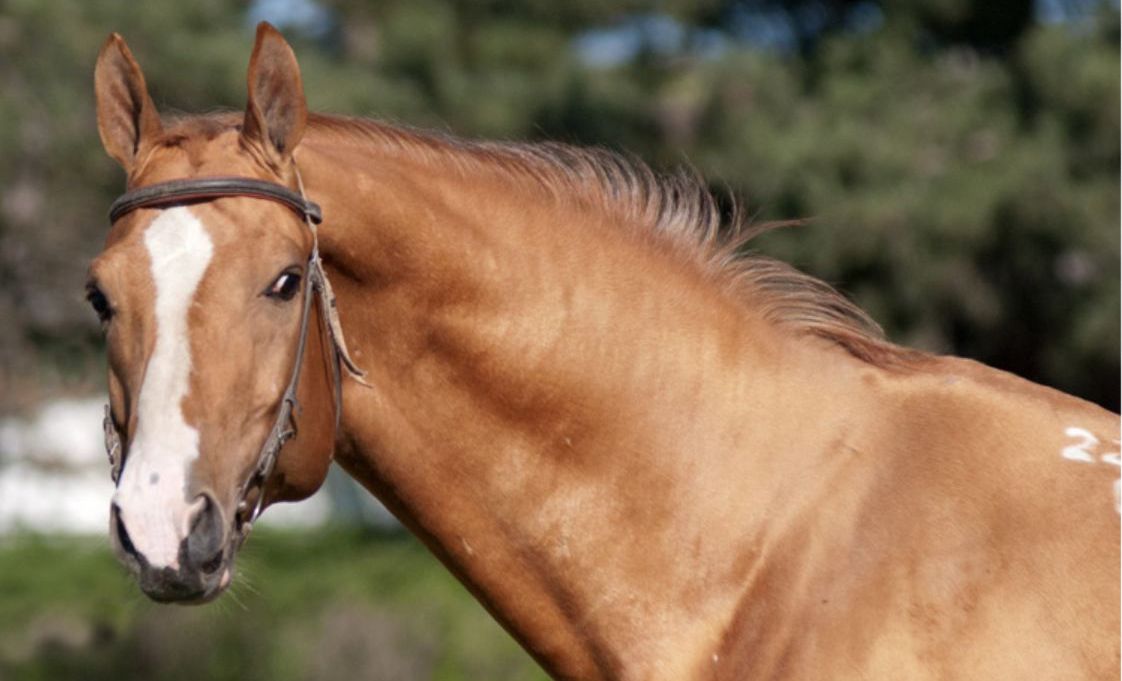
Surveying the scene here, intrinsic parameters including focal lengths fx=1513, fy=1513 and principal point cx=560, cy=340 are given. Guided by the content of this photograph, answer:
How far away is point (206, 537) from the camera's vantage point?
2783 millimetres

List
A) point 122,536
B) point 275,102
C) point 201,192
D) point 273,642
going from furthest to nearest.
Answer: point 273,642 < point 275,102 < point 201,192 < point 122,536

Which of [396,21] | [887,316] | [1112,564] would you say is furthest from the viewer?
[396,21]

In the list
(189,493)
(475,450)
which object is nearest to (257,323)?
(189,493)

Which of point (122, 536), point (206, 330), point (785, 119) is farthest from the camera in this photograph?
point (785, 119)

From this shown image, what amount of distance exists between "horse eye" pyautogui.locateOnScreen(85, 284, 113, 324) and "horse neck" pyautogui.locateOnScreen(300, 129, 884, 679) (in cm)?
47

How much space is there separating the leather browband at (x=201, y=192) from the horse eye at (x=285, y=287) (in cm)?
15

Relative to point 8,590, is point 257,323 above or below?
above

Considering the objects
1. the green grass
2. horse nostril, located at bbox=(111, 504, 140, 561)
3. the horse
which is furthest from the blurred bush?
horse nostril, located at bbox=(111, 504, 140, 561)

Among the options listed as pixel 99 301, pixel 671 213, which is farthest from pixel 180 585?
pixel 671 213

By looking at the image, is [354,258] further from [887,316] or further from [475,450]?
[887,316]

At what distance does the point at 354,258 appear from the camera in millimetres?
3184

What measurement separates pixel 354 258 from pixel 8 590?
1085cm

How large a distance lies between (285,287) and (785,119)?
29.6 ft

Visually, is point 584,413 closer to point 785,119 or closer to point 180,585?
point 180,585
